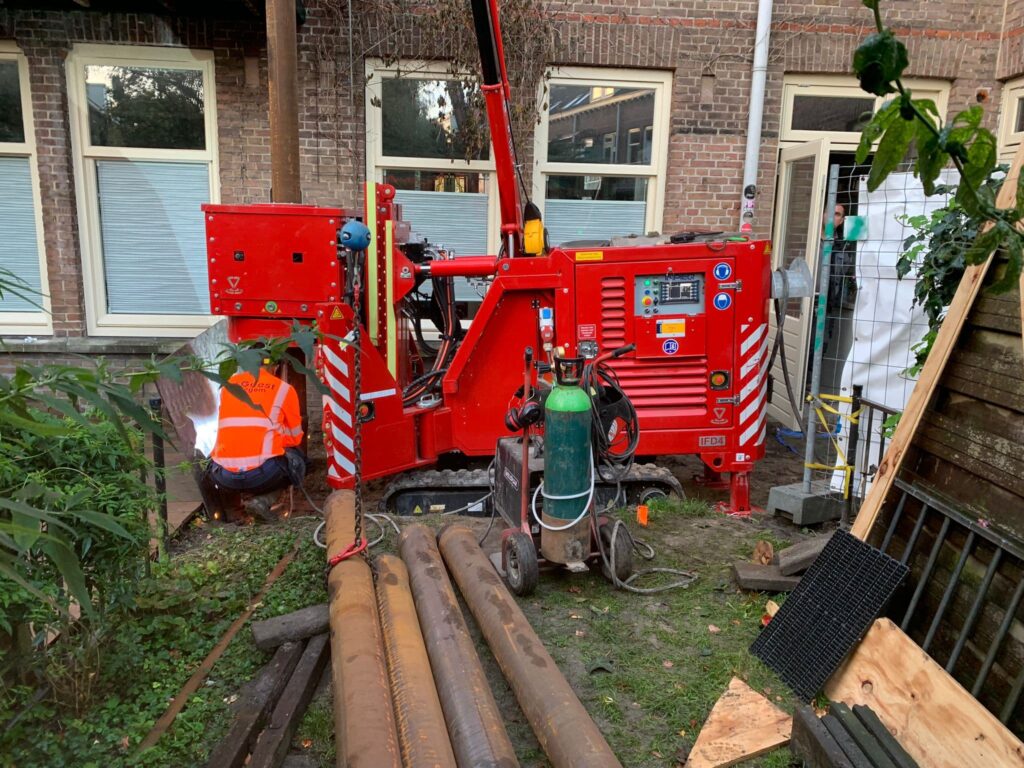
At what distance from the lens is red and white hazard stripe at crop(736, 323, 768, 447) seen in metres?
5.33

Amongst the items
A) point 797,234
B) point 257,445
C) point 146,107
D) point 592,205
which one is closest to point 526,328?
point 257,445

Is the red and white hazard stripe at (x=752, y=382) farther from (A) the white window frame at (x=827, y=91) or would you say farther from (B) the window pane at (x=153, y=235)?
(B) the window pane at (x=153, y=235)

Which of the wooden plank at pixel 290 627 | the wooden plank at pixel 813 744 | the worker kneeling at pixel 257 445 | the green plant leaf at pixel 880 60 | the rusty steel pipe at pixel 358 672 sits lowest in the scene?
the wooden plank at pixel 290 627

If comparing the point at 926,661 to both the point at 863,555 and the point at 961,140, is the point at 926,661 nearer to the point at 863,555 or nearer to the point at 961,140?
the point at 863,555

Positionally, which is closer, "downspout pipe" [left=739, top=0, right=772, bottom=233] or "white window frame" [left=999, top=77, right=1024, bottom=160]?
"downspout pipe" [left=739, top=0, right=772, bottom=233]

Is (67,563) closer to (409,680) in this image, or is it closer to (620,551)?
(409,680)

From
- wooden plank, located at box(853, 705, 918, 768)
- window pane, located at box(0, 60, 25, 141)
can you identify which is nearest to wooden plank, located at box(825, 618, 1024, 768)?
wooden plank, located at box(853, 705, 918, 768)

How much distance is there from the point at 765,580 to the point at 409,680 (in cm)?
212

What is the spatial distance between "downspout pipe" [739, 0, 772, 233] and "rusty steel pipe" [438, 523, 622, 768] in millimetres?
5069

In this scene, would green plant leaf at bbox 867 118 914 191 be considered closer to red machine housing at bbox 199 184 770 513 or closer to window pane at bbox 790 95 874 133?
red machine housing at bbox 199 184 770 513

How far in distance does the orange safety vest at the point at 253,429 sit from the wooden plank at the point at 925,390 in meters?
3.61

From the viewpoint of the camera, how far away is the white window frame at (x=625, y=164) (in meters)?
7.73

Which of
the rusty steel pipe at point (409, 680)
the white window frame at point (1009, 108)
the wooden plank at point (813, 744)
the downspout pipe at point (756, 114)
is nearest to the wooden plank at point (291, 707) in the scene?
the rusty steel pipe at point (409, 680)

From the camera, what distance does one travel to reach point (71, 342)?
7746 mm
